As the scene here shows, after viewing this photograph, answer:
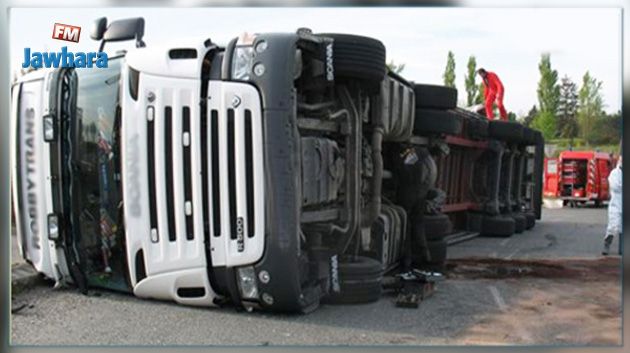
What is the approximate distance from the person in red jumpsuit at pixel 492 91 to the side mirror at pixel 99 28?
754cm

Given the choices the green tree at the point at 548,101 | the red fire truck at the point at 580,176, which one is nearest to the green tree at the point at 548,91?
the green tree at the point at 548,101

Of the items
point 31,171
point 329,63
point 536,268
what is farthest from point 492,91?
point 31,171

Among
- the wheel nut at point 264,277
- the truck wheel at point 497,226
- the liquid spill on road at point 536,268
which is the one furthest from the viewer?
the truck wheel at point 497,226

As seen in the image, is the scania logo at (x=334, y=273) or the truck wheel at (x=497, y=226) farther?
the truck wheel at (x=497, y=226)

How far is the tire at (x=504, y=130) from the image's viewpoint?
35.0 feet

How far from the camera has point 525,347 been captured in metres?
4.16

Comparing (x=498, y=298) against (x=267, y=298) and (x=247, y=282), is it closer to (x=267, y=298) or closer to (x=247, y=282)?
(x=267, y=298)

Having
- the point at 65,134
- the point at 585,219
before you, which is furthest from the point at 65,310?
the point at 585,219

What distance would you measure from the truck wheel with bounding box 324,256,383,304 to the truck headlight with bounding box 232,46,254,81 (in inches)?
62.7

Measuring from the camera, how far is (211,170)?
14.6 feet

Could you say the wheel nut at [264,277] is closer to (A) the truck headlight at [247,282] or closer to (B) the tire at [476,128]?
(A) the truck headlight at [247,282]

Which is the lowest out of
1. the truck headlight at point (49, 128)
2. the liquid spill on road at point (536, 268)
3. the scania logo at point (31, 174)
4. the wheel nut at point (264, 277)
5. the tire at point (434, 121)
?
the liquid spill on road at point (536, 268)

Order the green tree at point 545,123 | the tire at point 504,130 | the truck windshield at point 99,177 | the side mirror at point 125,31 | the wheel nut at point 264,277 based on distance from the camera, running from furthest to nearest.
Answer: the green tree at point 545,123 → the tire at point 504,130 → the truck windshield at point 99,177 → the side mirror at point 125,31 → the wheel nut at point 264,277

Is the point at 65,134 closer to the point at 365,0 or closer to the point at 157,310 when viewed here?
the point at 157,310
